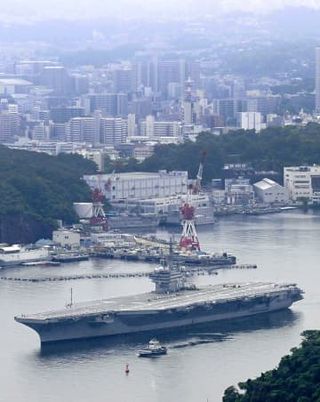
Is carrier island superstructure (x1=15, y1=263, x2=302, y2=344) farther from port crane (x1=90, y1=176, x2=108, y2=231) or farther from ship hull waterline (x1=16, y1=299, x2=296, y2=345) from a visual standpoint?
port crane (x1=90, y1=176, x2=108, y2=231)

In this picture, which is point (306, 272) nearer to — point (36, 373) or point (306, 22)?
point (36, 373)

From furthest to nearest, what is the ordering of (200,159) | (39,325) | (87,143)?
(87,143)
(200,159)
(39,325)

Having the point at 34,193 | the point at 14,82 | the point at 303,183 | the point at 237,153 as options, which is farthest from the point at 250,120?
the point at 14,82

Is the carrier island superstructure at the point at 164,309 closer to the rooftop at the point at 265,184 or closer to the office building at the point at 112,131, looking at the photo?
the rooftop at the point at 265,184

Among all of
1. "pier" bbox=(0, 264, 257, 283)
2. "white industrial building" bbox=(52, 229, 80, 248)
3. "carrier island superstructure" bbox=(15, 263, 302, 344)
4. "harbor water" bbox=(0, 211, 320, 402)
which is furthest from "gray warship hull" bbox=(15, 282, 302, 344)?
"white industrial building" bbox=(52, 229, 80, 248)

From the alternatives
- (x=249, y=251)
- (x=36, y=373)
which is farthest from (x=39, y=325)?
(x=249, y=251)

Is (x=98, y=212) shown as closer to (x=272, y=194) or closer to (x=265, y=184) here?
(x=272, y=194)

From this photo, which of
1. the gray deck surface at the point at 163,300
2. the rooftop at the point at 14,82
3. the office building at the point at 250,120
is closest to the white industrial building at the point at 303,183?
the office building at the point at 250,120
